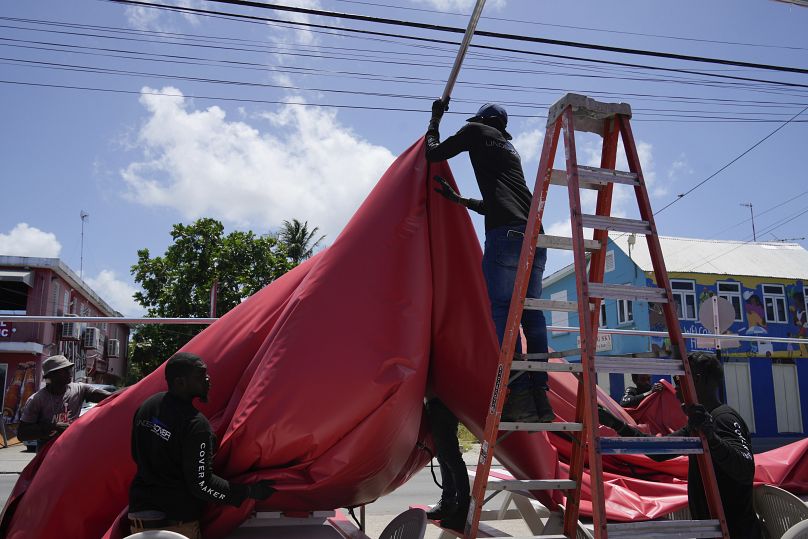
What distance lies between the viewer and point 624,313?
24.1 m

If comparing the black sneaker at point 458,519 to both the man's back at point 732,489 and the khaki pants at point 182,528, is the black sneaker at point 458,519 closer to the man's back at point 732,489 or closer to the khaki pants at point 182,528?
the man's back at point 732,489

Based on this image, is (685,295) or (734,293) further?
(734,293)

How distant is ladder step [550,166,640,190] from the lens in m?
3.18

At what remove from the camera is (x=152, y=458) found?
286 cm

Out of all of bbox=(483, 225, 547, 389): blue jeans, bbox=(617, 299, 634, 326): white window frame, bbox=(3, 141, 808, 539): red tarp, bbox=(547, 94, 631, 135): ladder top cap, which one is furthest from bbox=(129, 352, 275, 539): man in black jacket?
bbox=(617, 299, 634, 326): white window frame

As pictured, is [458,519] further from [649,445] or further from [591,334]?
[591,334]

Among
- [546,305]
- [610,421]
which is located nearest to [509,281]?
[546,305]

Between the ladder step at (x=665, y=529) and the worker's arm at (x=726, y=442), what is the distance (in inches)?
15.1

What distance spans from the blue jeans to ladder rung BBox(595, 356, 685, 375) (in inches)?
18.7

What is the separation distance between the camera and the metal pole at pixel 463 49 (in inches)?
148

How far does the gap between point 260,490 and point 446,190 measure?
1834 mm

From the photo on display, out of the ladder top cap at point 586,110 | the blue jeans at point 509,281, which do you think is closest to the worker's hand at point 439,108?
the ladder top cap at point 586,110

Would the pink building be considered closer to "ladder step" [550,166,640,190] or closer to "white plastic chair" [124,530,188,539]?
"white plastic chair" [124,530,188,539]

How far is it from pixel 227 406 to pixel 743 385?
23122mm
